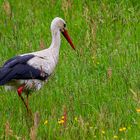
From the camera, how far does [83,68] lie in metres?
9.15

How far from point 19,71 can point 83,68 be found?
1016 mm

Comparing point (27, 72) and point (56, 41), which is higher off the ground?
point (56, 41)

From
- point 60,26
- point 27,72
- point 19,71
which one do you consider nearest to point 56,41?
point 60,26

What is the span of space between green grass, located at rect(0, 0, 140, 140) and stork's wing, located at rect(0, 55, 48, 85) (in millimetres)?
231

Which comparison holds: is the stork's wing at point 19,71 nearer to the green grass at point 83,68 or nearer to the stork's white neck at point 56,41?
the green grass at point 83,68

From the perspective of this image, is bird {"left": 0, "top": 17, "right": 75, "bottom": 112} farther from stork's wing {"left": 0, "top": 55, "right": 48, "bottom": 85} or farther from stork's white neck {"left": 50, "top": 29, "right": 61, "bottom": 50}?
stork's white neck {"left": 50, "top": 29, "right": 61, "bottom": 50}

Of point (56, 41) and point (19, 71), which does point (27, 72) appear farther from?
point (56, 41)

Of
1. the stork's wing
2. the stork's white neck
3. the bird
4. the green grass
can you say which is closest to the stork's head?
the stork's white neck

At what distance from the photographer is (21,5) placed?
1168 centimetres

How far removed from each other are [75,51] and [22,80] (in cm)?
145

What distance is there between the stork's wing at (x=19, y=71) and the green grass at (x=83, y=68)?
0.23m

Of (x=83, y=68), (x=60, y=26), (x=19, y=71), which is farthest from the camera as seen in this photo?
(x=60, y=26)

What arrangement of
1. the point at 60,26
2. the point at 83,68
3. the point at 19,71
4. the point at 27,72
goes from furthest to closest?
the point at 60,26 → the point at 83,68 → the point at 27,72 → the point at 19,71

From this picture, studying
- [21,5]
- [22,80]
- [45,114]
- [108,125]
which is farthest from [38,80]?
[21,5]
